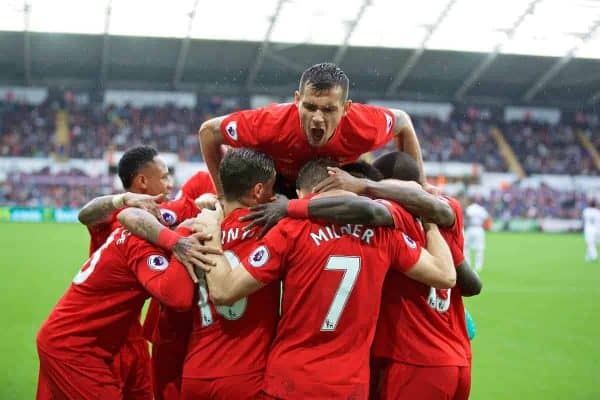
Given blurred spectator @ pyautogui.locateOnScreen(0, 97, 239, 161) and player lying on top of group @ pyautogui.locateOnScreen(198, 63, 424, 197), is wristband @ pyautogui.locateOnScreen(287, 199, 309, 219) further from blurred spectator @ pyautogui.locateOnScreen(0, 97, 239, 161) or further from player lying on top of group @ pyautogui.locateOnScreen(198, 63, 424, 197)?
blurred spectator @ pyautogui.locateOnScreen(0, 97, 239, 161)

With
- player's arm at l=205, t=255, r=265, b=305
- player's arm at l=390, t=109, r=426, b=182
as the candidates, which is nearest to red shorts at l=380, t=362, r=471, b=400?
player's arm at l=205, t=255, r=265, b=305

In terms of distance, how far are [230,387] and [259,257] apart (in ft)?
2.15

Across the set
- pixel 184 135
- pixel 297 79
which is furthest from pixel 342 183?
pixel 184 135

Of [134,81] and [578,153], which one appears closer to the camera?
[134,81]

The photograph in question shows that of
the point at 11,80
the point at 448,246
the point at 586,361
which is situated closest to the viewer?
the point at 448,246

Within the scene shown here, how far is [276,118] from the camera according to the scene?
4426mm

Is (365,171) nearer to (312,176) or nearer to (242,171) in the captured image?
(312,176)

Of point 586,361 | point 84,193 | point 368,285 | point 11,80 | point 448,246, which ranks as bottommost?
point 586,361

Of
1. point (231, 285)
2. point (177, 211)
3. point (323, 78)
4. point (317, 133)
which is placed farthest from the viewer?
point (177, 211)

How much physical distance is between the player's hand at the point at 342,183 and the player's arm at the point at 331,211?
6.0 inches

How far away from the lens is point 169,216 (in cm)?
408

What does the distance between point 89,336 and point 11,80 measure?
3635cm

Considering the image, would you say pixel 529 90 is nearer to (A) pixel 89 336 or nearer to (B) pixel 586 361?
(B) pixel 586 361

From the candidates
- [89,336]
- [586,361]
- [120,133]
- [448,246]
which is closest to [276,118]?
[448,246]
